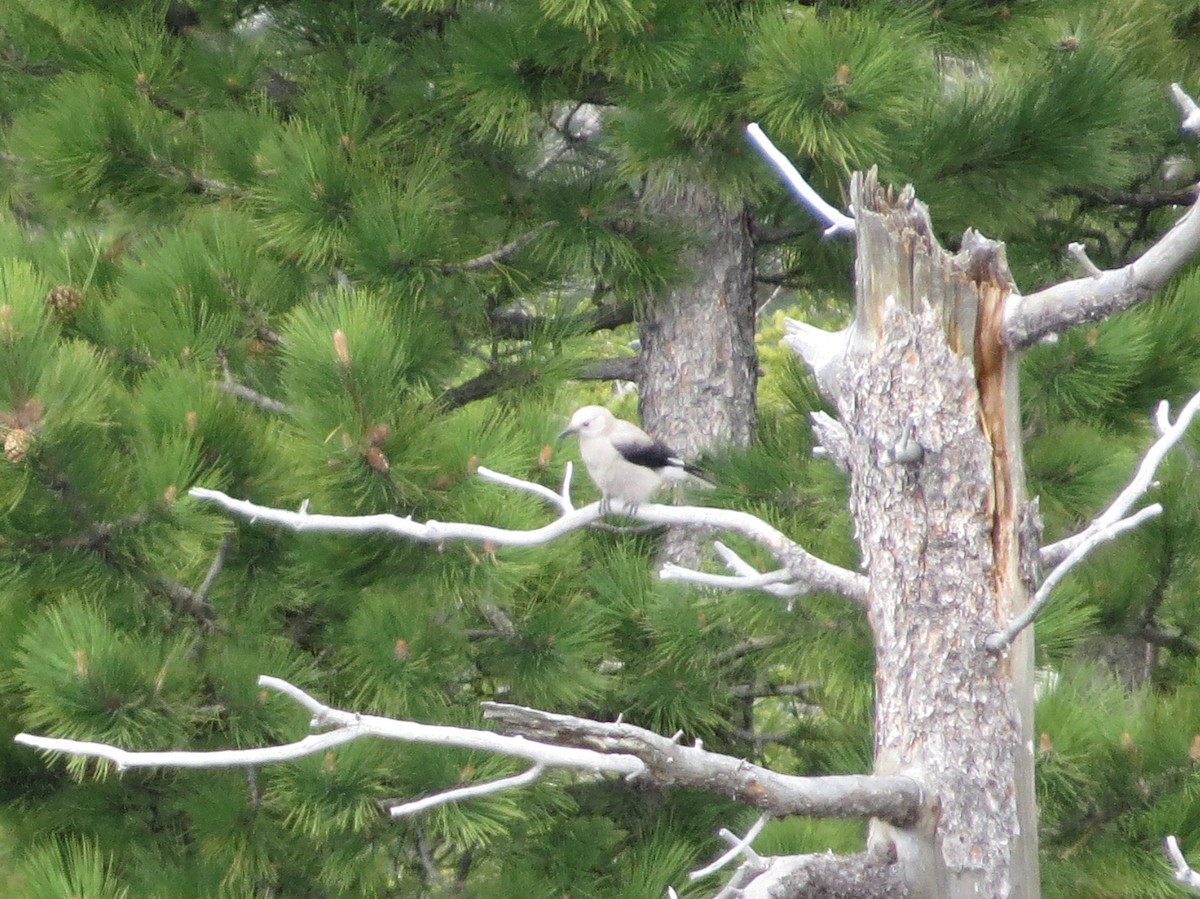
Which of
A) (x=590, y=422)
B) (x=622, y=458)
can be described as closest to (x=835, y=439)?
(x=622, y=458)

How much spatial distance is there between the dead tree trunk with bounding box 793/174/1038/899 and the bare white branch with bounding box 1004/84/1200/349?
0.16ft

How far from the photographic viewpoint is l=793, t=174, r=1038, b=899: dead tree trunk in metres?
2.16

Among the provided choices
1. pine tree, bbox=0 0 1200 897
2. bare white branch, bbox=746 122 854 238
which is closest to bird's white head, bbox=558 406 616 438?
pine tree, bbox=0 0 1200 897

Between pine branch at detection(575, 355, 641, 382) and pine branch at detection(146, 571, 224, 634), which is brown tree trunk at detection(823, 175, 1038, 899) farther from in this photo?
pine branch at detection(575, 355, 641, 382)

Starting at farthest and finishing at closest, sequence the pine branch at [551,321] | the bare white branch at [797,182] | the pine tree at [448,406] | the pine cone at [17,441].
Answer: the pine branch at [551,321] < the pine tree at [448,406] < the pine cone at [17,441] < the bare white branch at [797,182]

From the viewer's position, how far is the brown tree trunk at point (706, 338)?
13.5 ft

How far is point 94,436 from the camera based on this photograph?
282 centimetres

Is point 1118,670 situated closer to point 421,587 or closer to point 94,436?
point 421,587

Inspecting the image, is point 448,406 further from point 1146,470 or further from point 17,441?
point 1146,470

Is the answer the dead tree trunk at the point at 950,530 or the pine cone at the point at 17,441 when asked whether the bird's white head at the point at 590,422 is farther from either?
→ the dead tree trunk at the point at 950,530

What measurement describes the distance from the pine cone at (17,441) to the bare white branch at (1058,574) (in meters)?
1.78

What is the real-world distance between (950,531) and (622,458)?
170 centimetres

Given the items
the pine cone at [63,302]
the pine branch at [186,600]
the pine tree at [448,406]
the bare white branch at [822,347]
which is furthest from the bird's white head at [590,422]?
the bare white branch at [822,347]

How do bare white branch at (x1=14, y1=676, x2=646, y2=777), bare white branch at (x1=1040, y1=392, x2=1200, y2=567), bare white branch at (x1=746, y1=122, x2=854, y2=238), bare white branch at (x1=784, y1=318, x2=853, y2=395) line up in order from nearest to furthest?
1. bare white branch at (x1=14, y1=676, x2=646, y2=777)
2. bare white branch at (x1=1040, y1=392, x2=1200, y2=567)
3. bare white branch at (x1=746, y1=122, x2=854, y2=238)
4. bare white branch at (x1=784, y1=318, x2=853, y2=395)
